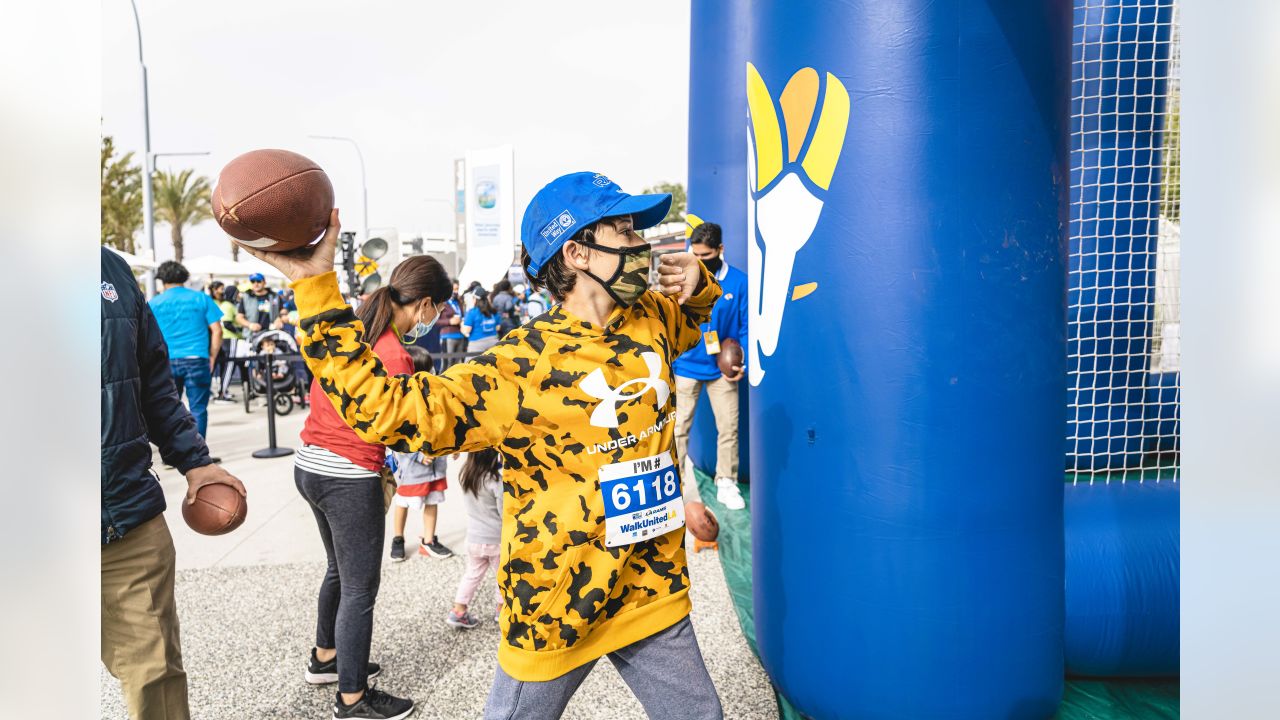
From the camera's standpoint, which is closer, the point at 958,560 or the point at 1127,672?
the point at 958,560

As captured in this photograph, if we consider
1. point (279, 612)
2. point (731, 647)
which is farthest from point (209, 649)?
point (731, 647)

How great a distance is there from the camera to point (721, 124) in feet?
21.8

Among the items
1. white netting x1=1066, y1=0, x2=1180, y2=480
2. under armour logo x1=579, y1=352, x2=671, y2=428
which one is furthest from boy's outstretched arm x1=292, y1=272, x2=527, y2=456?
white netting x1=1066, y1=0, x2=1180, y2=480

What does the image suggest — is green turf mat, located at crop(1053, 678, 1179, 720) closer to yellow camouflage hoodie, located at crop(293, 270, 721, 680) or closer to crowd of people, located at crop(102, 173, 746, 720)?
crowd of people, located at crop(102, 173, 746, 720)

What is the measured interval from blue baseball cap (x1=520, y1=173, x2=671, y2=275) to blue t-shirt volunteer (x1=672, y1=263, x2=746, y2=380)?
344cm

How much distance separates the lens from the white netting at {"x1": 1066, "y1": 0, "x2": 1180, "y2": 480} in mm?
4941

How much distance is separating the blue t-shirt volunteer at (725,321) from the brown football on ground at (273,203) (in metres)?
3.86

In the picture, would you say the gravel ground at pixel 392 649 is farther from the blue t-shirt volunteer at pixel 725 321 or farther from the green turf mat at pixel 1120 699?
the blue t-shirt volunteer at pixel 725 321

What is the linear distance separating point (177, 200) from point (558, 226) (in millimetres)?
33739

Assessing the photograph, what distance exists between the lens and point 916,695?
282 centimetres

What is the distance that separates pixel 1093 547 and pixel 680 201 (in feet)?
181

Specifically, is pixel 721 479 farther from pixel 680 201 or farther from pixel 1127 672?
pixel 680 201

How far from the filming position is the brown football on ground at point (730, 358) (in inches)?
216

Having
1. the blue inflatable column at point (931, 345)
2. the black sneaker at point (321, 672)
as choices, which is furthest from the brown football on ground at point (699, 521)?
the black sneaker at point (321, 672)
